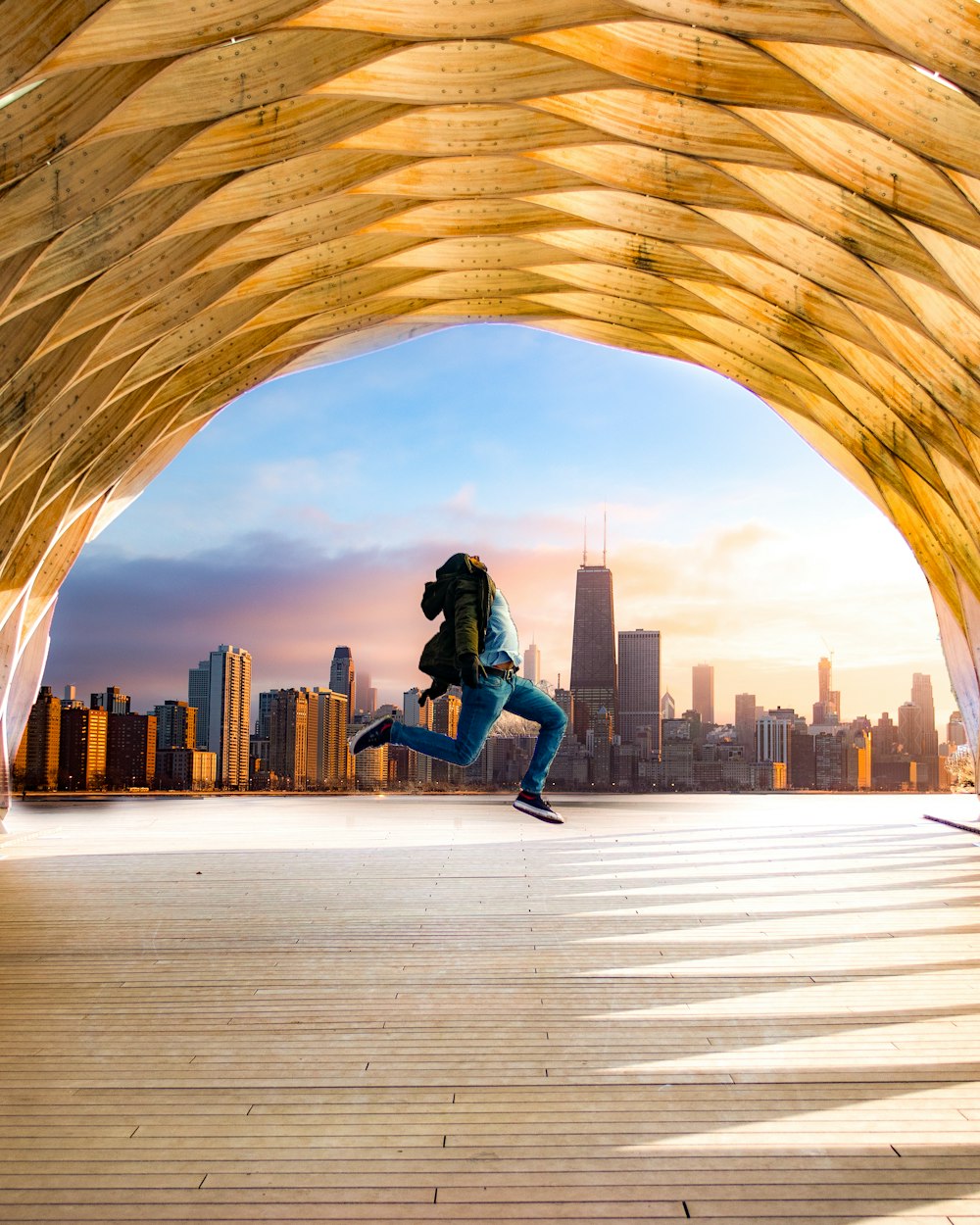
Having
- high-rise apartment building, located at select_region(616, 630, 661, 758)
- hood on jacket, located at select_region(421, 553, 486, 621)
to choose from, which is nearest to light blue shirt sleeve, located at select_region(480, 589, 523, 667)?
hood on jacket, located at select_region(421, 553, 486, 621)

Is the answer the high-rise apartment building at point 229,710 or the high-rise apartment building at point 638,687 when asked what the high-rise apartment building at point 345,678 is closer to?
the high-rise apartment building at point 229,710

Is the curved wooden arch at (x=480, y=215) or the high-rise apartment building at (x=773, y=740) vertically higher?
the curved wooden arch at (x=480, y=215)

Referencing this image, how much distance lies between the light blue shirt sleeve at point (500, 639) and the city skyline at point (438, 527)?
24.5 meters

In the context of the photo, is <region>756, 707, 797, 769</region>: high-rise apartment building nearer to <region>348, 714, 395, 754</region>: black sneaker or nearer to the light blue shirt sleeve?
the light blue shirt sleeve

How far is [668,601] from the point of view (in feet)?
175

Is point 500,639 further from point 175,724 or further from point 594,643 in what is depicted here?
point 175,724

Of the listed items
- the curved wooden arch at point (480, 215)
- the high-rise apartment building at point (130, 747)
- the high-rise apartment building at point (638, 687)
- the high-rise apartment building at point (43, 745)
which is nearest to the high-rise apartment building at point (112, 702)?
the high-rise apartment building at point (130, 747)

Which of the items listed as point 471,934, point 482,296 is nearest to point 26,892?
point 471,934

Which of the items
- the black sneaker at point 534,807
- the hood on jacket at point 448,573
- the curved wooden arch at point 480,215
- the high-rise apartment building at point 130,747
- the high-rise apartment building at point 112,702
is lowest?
the high-rise apartment building at point 130,747

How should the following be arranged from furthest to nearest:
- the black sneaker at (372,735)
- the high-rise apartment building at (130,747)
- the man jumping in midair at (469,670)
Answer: the high-rise apartment building at (130,747)
the black sneaker at (372,735)
the man jumping in midair at (469,670)

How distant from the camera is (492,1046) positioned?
6.36m

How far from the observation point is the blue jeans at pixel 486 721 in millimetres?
13195

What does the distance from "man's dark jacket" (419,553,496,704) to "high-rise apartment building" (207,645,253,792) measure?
28388 mm

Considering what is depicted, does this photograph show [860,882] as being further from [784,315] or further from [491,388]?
[491,388]
